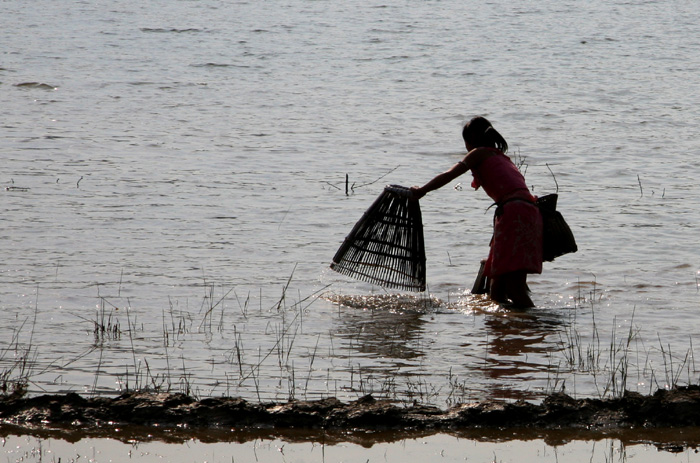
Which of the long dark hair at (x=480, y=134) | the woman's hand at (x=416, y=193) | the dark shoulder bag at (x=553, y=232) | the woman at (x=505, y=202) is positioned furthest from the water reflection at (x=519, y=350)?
the long dark hair at (x=480, y=134)

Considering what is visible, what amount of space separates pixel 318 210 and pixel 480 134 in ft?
13.0

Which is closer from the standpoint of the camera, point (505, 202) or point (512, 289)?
point (505, 202)

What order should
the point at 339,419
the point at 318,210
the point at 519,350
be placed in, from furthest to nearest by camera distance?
the point at 318,210
the point at 519,350
the point at 339,419

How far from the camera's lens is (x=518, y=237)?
6.54 metres

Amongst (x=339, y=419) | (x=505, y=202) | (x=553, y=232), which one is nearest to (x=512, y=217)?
(x=505, y=202)

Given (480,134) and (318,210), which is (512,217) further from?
(318,210)

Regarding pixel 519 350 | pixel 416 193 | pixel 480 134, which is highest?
pixel 480 134

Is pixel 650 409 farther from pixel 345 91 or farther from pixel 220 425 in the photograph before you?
pixel 345 91

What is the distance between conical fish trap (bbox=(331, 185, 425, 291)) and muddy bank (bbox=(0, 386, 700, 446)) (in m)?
2.63

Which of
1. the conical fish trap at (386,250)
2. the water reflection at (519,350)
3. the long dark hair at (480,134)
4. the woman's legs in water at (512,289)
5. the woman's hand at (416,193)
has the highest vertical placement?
the long dark hair at (480,134)

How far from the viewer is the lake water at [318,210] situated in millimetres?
5512

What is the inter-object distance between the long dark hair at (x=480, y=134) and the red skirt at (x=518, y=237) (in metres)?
0.41

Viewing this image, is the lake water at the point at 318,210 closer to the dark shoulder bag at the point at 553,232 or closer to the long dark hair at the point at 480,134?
the dark shoulder bag at the point at 553,232

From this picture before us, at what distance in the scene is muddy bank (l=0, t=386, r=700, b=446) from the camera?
432cm
